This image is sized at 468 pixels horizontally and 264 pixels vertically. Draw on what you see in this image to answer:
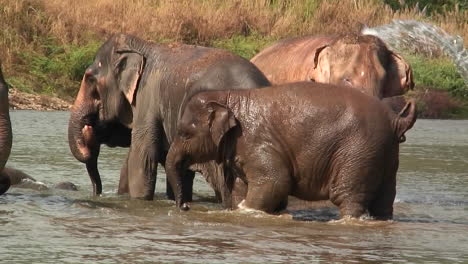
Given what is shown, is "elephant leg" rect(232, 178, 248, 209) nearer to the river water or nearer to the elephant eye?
the river water

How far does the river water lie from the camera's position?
927 cm

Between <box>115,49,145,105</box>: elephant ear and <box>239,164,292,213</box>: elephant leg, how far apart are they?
2.28m

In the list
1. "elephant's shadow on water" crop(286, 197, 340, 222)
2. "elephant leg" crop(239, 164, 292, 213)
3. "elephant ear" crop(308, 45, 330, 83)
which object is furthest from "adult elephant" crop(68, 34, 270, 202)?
"elephant ear" crop(308, 45, 330, 83)

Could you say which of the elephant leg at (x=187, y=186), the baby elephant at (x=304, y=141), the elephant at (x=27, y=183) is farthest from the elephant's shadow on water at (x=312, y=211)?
the elephant at (x=27, y=183)

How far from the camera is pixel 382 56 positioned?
1355cm

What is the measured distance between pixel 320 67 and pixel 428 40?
15.5m

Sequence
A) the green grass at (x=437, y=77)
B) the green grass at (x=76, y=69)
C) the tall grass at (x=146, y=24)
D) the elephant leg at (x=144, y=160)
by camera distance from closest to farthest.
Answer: the elephant leg at (x=144, y=160)
the green grass at (x=76, y=69)
the tall grass at (x=146, y=24)
the green grass at (x=437, y=77)

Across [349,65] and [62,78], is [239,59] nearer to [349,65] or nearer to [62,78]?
[349,65]

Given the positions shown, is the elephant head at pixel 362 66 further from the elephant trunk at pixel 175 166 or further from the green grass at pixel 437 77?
the green grass at pixel 437 77

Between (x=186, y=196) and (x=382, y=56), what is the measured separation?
2.74m

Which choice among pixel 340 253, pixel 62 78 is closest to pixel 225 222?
pixel 340 253

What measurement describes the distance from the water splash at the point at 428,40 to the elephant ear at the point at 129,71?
44.5 ft

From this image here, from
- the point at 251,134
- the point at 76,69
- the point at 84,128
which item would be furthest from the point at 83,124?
the point at 76,69

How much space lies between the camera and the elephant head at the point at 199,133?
10.9 m
